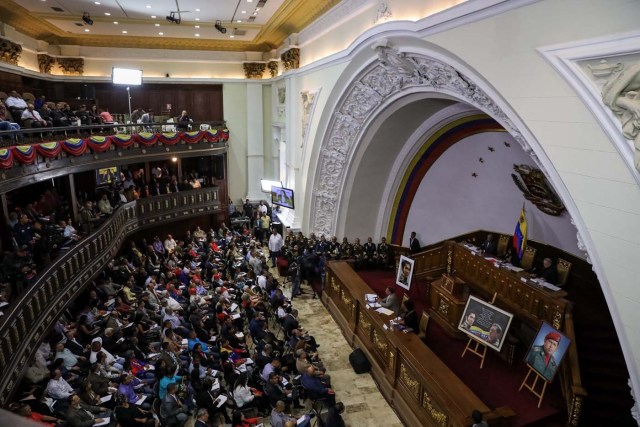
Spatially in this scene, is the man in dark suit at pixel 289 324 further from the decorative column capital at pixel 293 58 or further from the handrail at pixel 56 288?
the decorative column capital at pixel 293 58

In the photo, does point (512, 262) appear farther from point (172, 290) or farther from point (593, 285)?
point (172, 290)

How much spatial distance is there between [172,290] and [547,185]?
28.3 feet

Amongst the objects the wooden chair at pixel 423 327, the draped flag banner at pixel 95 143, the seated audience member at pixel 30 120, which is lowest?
the wooden chair at pixel 423 327

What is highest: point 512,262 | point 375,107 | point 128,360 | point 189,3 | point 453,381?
point 189,3

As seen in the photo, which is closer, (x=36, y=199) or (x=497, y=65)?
(x=497, y=65)

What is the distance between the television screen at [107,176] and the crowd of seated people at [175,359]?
4.60m

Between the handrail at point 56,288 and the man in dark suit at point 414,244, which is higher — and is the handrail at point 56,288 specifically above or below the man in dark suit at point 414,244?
above

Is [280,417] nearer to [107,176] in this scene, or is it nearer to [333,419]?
[333,419]

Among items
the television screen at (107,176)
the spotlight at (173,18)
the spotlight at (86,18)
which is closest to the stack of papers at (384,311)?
the television screen at (107,176)

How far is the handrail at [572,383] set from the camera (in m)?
6.35

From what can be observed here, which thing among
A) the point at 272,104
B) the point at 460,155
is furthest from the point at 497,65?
the point at 272,104

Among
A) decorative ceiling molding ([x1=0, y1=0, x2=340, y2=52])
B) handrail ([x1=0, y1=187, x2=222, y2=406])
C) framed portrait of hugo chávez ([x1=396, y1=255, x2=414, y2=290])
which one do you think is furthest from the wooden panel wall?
framed portrait of hugo chávez ([x1=396, y1=255, x2=414, y2=290])

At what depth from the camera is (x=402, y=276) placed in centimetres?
998

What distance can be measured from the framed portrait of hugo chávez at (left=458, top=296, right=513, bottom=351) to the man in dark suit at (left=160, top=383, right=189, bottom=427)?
15.9ft
